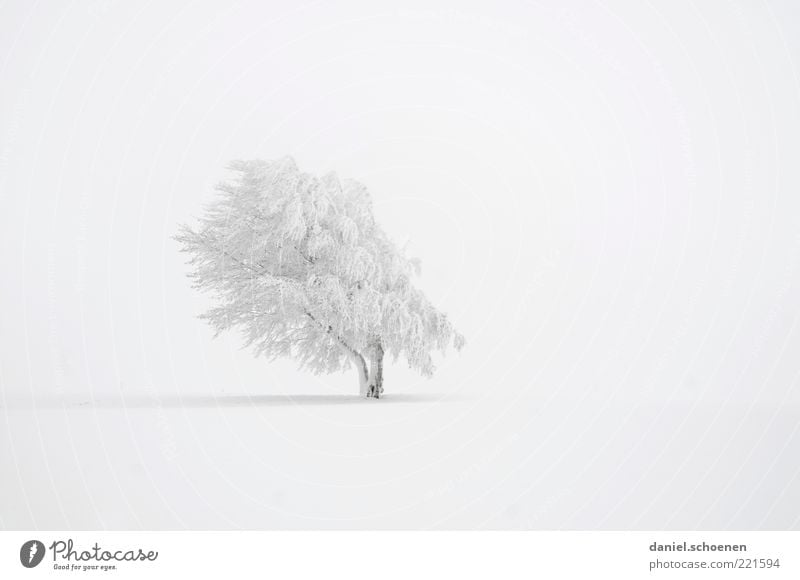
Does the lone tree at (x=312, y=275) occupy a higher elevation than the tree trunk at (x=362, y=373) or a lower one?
higher

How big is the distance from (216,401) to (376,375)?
3.34 meters

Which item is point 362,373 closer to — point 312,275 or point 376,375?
point 376,375

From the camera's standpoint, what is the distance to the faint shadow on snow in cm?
1479

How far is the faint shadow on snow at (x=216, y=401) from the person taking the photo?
1479 centimetres

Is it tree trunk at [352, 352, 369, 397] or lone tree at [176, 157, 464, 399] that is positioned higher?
lone tree at [176, 157, 464, 399]

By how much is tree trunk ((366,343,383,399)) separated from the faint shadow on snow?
0.22 meters

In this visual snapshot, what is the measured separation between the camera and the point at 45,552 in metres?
8.23

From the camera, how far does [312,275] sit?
16.0 metres

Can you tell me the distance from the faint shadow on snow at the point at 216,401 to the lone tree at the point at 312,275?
0.63 m

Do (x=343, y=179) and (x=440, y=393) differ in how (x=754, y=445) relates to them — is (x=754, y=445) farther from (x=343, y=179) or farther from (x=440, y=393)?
(x=343, y=179)

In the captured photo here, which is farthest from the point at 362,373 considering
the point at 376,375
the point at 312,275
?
the point at 312,275

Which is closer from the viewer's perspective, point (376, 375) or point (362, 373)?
point (376, 375)

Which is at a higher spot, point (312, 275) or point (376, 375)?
point (312, 275)

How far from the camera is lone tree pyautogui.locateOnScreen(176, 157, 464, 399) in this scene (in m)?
15.8
